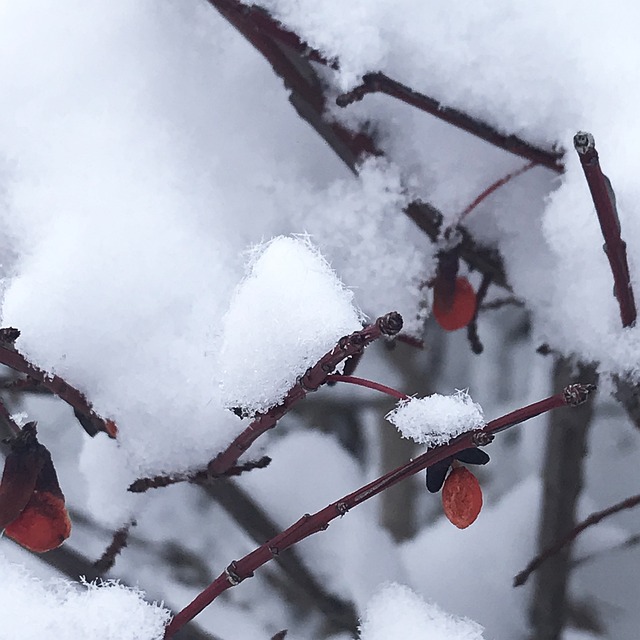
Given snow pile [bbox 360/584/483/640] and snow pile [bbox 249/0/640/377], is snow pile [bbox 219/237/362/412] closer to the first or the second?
snow pile [bbox 249/0/640/377]

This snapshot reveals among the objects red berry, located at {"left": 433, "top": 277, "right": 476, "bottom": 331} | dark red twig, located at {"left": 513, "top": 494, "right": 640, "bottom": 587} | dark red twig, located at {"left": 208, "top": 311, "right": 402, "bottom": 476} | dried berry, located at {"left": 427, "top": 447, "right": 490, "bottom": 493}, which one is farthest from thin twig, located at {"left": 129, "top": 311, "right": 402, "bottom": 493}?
dark red twig, located at {"left": 513, "top": 494, "right": 640, "bottom": 587}

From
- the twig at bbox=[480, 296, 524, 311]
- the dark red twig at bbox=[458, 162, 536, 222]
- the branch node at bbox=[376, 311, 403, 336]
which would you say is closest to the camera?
the branch node at bbox=[376, 311, 403, 336]

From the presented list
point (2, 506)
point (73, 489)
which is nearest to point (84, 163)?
point (2, 506)

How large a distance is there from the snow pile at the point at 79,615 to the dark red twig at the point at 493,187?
0.42 metres

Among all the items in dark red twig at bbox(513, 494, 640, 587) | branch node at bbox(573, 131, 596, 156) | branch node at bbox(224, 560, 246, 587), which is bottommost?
branch node at bbox(224, 560, 246, 587)

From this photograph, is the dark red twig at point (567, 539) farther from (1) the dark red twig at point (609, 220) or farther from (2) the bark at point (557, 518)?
(1) the dark red twig at point (609, 220)

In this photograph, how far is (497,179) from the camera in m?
0.60

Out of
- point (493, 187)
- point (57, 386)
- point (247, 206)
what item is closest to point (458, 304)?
point (493, 187)

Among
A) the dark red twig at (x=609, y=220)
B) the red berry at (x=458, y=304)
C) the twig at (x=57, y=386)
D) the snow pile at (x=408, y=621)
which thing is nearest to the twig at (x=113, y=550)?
the twig at (x=57, y=386)

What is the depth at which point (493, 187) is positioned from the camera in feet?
1.91

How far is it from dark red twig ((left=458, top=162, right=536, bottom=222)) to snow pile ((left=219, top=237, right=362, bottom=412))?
0.19 m

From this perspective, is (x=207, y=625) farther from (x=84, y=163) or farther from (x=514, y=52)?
(x=514, y=52)

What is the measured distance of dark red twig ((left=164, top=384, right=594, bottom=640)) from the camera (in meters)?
0.39

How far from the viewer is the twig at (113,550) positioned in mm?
666
